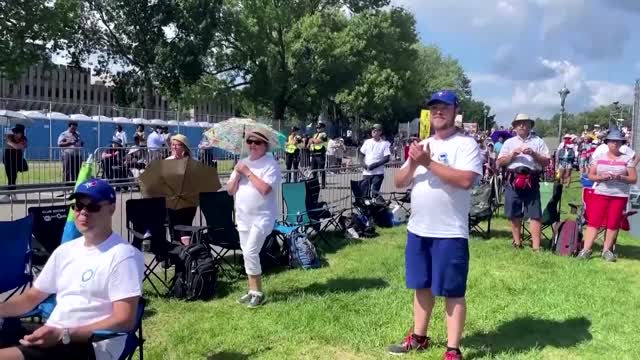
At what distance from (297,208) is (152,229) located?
3020mm

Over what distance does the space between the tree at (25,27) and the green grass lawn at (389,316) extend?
82.3 ft

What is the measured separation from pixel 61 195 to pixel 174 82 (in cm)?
3216

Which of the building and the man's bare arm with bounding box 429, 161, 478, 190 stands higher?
the building

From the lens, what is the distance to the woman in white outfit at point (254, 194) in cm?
614

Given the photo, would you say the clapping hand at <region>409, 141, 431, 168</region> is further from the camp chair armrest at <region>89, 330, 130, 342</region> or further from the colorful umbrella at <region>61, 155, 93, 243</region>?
the colorful umbrella at <region>61, 155, 93, 243</region>

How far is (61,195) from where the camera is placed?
8094 millimetres

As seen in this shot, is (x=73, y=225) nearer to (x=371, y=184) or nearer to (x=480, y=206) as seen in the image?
(x=480, y=206)

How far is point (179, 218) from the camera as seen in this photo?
24.5ft

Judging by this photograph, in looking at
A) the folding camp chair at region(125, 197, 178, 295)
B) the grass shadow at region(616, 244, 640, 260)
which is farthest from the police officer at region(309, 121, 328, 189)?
the folding camp chair at region(125, 197, 178, 295)

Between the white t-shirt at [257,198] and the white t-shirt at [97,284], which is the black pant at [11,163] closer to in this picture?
the white t-shirt at [257,198]

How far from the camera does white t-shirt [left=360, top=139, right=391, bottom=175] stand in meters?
12.9

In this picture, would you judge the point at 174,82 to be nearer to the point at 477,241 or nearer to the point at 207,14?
the point at 207,14

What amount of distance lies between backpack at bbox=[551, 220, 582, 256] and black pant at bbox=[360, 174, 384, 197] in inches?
154

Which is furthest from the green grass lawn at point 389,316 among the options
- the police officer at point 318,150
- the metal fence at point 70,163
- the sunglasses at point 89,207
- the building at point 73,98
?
the building at point 73,98
